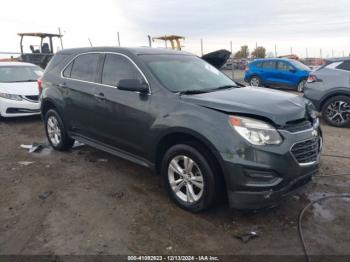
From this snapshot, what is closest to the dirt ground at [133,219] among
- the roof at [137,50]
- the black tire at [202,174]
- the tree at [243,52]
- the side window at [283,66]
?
the black tire at [202,174]

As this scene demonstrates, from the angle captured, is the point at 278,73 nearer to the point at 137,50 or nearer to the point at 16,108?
the point at 16,108

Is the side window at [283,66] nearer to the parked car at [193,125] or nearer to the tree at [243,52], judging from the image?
the parked car at [193,125]

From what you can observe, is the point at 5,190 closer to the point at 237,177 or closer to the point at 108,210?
the point at 108,210

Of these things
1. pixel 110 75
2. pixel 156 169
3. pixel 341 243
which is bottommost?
pixel 341 243

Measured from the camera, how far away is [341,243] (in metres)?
3.51

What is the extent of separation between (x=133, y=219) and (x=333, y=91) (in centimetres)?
638

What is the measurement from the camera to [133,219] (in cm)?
400

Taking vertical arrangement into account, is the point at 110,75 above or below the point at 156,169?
above

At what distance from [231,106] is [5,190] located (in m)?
3.26

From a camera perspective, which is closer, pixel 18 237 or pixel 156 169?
pixel 18 237

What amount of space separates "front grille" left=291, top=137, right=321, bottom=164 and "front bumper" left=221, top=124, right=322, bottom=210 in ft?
0.15

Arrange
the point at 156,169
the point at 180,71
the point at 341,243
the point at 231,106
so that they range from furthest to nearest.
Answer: the point at 180,71 → the point at 156,169 → the point at 231,106 → the point at 341,243

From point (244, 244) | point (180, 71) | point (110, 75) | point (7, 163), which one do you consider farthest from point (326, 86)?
point (7, 163)

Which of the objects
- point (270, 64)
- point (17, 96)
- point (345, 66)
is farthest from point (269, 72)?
point (17, 96)
